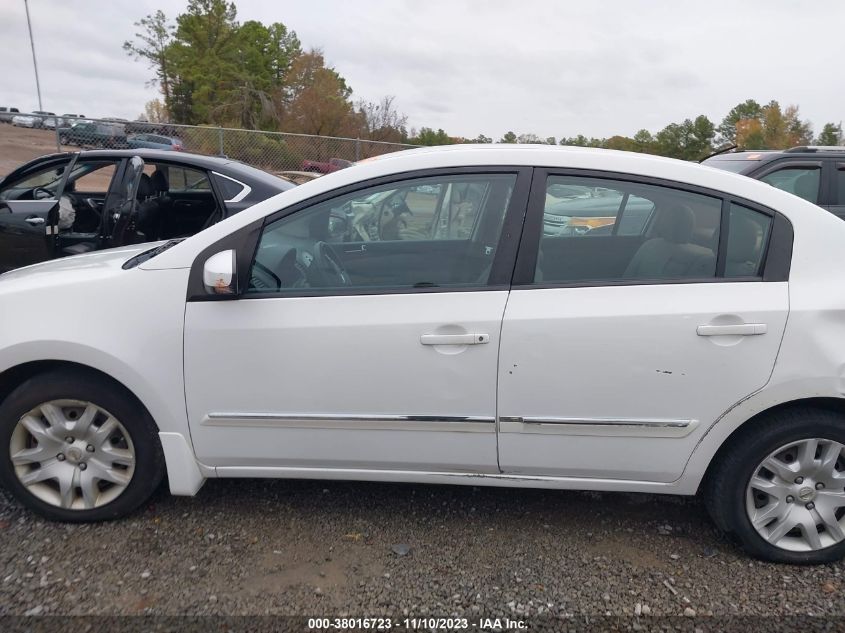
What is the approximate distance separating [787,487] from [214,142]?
14.8 meters

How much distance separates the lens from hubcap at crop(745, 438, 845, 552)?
2.55m

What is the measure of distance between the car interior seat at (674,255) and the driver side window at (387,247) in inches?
23.6

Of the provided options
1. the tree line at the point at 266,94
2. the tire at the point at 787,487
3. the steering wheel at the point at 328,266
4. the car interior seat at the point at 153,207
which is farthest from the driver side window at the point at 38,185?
the tree line at the point at 266,94

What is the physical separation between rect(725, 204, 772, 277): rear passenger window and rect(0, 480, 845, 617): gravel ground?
1201mm

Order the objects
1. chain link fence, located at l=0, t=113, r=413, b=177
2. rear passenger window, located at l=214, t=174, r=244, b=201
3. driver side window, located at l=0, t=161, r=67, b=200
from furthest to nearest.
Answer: chain link fence, located at l=0, t=113, r=413, b=177 → driver side window, located at l=0, t=161, r=67, b=200 → rear passenger window, located at l=214, t=174, r=244, b=201

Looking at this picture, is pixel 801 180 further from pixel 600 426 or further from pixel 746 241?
pixel 600 426

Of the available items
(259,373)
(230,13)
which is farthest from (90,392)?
(230,13)

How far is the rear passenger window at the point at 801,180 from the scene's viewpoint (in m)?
6.72

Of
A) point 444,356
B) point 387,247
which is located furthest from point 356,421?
point 387,247

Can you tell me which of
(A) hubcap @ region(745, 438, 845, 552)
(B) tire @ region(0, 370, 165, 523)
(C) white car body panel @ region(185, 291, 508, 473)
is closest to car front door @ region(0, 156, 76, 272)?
(B) tire @ region(0, 370, 165, 523)

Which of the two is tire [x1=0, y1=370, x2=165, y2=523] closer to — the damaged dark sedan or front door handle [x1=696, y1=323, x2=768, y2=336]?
front door handle [x1=696, y1=323, x2=768, y2=336]

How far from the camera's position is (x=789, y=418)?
99.2 inches

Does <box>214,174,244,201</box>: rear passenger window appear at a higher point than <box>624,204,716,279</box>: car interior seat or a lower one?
higher

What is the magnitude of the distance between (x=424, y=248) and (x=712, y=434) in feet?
4.53
